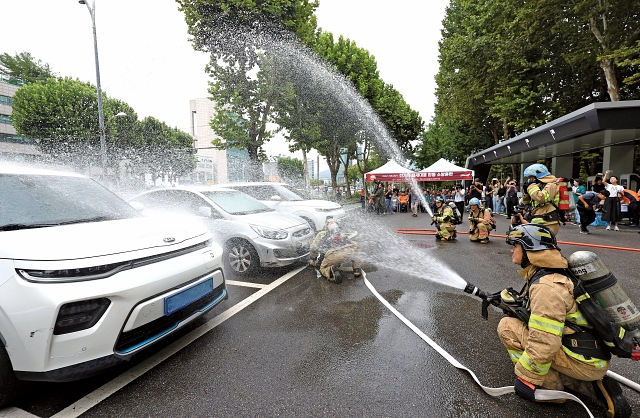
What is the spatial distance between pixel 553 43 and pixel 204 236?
65.3 feet

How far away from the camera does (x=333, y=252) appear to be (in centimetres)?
537

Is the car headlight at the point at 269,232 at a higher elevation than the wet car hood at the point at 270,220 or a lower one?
lower

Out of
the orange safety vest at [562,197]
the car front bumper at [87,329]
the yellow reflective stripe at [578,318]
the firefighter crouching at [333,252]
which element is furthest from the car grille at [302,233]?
the orange safety vest at [562,197]

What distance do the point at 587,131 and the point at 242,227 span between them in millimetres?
11208

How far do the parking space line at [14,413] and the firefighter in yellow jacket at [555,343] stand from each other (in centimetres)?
329

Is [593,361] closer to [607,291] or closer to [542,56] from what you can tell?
[607,291]

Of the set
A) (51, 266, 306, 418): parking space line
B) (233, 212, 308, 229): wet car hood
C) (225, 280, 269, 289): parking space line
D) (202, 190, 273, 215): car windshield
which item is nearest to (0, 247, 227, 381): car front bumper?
(51, 266, 306, 418): parking space line

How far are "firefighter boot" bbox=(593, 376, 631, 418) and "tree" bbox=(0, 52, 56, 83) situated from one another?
4587 centimetres

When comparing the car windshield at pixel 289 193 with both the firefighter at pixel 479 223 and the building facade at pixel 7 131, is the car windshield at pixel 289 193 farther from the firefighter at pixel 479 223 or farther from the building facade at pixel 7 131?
the building facade at pixel 7 131

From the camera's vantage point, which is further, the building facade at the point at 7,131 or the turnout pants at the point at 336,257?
the building facade at the point at 7,131

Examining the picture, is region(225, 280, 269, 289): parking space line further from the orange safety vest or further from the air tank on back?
the orange safety vest

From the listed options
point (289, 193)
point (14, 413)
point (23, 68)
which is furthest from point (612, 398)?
point (23, 68)

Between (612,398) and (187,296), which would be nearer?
(612,398)

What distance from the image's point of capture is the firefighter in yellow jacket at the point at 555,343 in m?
2.00
